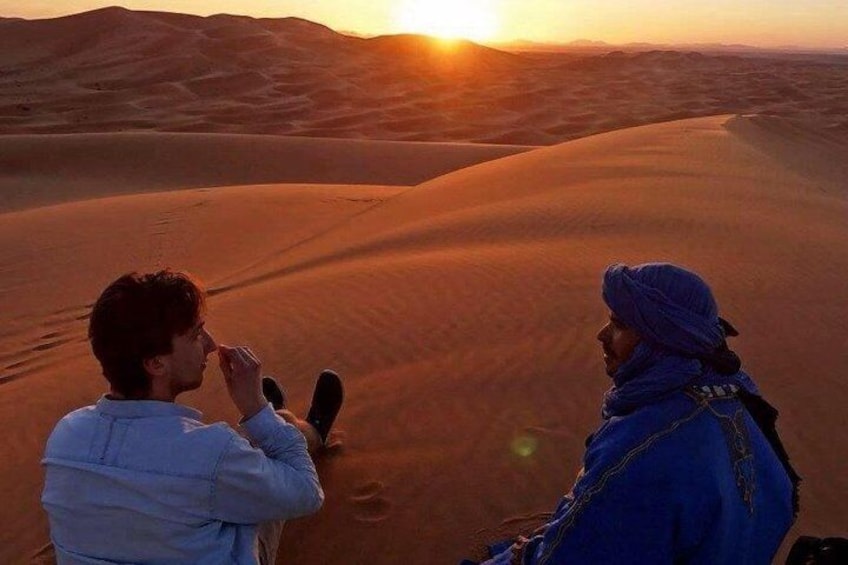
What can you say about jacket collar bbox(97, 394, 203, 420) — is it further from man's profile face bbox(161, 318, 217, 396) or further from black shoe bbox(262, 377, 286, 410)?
black shoe bbox(262, 377, 286, 410)

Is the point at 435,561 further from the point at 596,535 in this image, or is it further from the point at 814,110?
the point at 814,110

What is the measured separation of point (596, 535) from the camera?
228cm

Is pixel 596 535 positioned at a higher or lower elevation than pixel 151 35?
lower

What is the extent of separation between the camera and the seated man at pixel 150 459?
220cm

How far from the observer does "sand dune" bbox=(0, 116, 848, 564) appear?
12.9ft

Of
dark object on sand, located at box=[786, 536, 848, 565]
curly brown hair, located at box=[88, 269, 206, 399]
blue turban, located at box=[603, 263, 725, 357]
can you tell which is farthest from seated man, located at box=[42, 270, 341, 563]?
dark object on sand, located at box=[786, 536, 848, 565]

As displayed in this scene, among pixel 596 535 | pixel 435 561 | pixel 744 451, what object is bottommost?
pixel 435 561

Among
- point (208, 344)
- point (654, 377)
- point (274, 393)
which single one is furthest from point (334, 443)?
point (654, 377)

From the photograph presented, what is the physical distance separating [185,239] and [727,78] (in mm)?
44683

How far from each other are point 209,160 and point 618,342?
19.9 m

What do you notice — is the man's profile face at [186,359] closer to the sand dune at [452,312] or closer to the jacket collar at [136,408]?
the jacket collar at [136,408]

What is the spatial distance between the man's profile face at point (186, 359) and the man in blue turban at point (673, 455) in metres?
1.21

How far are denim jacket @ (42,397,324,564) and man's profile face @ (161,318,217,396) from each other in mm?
80

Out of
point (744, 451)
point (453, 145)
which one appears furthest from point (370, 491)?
point (453, 145)
